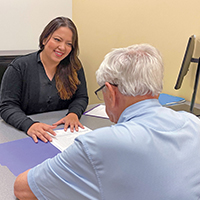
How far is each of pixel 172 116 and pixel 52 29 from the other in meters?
1.25

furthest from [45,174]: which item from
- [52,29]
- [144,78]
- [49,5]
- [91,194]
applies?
[49,5]

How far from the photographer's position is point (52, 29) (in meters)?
1.79

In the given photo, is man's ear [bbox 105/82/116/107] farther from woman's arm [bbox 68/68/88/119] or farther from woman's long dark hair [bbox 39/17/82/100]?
woman's long dark hair [bbox 39/17/82/100]

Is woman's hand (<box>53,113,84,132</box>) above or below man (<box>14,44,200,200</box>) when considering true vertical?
below

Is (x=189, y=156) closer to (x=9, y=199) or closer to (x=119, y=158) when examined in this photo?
(x=119, y=158)

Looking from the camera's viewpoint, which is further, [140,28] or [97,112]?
[140,28]

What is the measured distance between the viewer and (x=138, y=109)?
0.83 metres

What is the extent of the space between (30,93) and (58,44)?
0.39 metres

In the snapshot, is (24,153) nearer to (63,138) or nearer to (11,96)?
(63,138)

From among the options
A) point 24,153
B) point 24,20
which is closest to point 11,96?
point 24,153

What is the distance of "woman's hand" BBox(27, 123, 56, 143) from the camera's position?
1.34 m

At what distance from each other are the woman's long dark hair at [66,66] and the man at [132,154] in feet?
3.35

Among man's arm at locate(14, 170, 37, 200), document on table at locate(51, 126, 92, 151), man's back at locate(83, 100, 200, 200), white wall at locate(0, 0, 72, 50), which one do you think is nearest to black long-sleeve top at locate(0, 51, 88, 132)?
document on table at locate(51, 126, 92, 151)

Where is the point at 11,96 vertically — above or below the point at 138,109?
below
